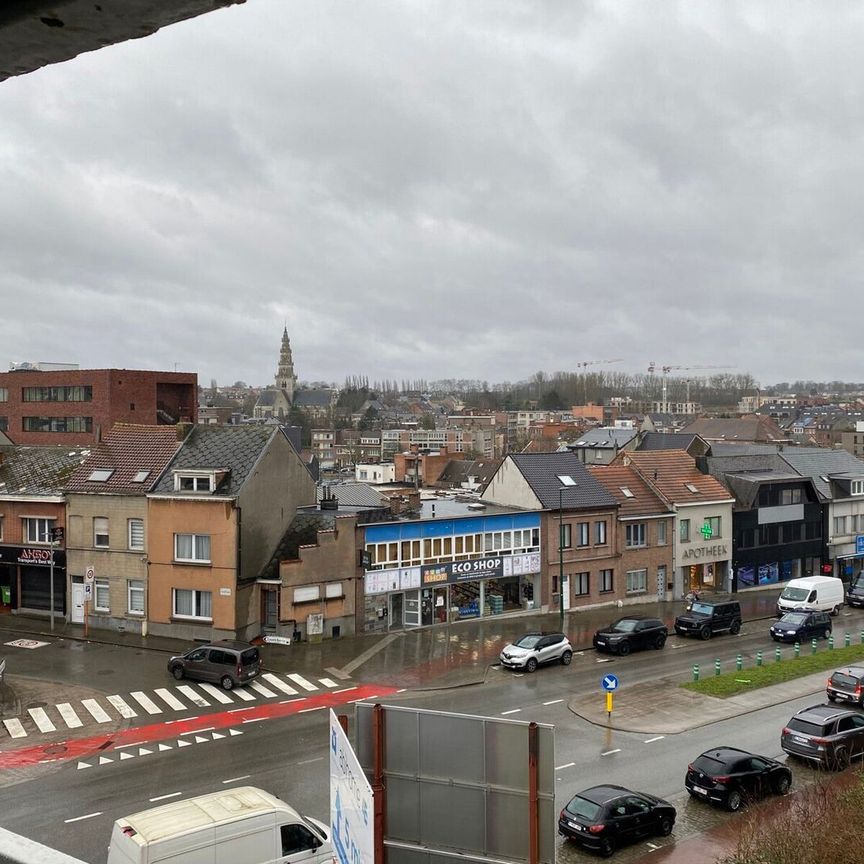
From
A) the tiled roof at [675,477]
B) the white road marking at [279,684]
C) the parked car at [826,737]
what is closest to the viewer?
the parked car at [826,737]

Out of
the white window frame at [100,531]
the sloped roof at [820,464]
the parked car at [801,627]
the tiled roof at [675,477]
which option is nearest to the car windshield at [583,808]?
the parked car at [801,627]

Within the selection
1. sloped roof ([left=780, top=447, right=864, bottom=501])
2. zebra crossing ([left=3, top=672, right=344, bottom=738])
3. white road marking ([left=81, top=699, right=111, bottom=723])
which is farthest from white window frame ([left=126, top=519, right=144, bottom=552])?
sloped roof ([left=780, top=447, right=864, bottom=501])

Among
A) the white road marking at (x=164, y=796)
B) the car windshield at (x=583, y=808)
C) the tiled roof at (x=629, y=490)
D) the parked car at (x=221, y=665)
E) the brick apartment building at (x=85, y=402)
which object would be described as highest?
the brick apartment building at (x=85, y=402)

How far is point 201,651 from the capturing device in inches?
1256

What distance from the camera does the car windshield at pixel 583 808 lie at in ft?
64.0

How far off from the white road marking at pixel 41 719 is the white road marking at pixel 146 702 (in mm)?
2881

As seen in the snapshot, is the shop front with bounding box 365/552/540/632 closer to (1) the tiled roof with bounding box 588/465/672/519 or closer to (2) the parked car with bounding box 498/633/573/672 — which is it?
(2) the parked car with bounding box 498/633/573/672

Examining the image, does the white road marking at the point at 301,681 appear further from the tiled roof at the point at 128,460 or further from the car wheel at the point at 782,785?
the car wheel at the point at 782,785

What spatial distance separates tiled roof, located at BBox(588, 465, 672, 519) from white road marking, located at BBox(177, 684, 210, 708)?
2473cm

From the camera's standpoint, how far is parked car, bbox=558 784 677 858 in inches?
759

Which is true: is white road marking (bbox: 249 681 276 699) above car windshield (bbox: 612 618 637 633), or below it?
below

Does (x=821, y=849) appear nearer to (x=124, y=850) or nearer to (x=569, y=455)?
(x=124, y=850)

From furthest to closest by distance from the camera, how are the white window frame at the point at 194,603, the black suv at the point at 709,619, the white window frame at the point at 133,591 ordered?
the black suv at the point at 709,619 → the white window frame at the point at 133,591 → the white window frame at the point at 194,603

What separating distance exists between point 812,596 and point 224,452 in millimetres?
30522
